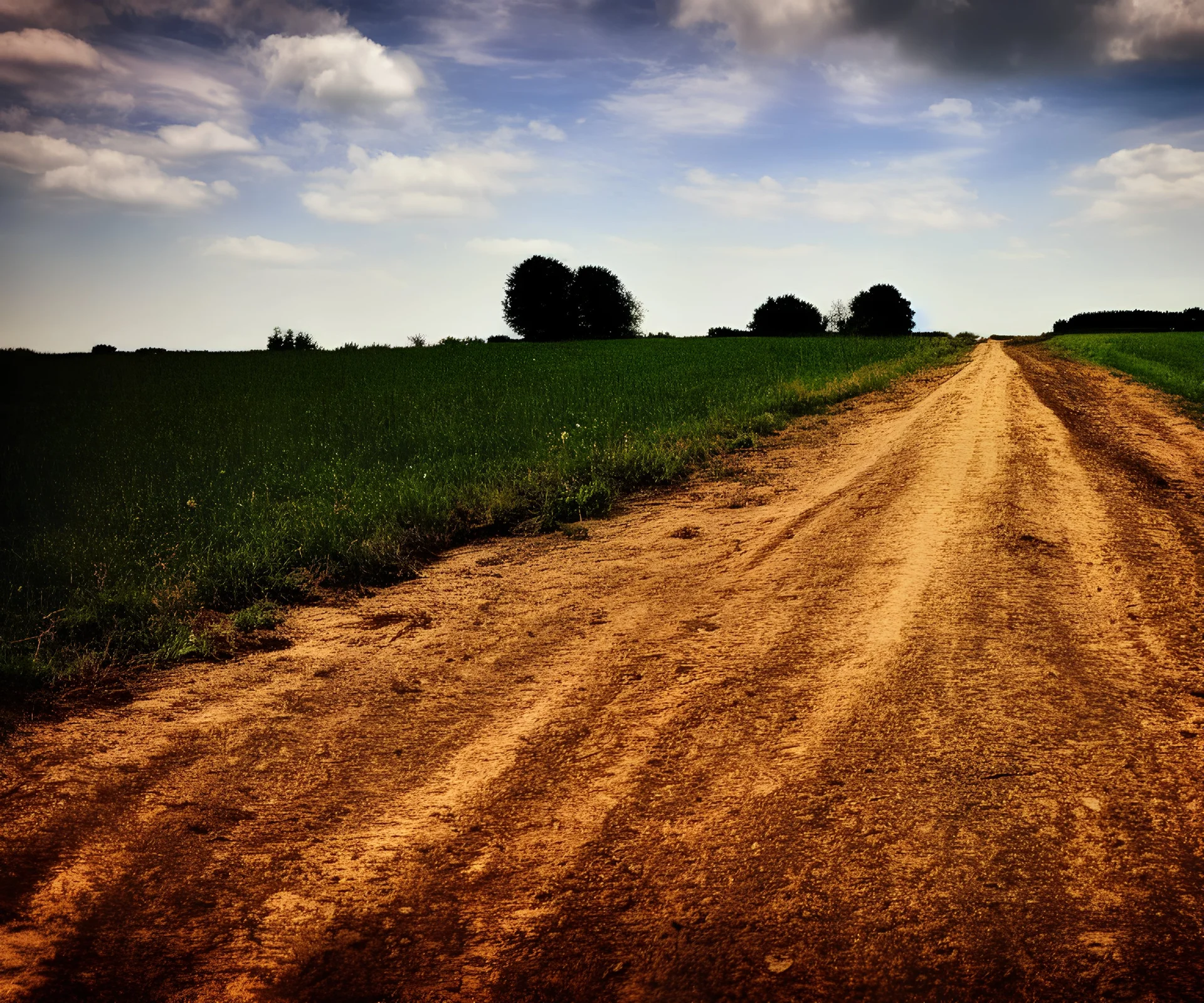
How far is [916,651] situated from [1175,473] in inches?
229

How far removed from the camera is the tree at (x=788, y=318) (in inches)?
3191

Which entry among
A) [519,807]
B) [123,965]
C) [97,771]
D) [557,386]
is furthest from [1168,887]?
[557,386]

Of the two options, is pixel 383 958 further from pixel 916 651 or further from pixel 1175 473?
pixel 1175 473

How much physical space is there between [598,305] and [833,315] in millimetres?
24859

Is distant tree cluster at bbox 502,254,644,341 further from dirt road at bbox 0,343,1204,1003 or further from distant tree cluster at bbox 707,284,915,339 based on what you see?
dirt road at bbox 0,343,1204,1003

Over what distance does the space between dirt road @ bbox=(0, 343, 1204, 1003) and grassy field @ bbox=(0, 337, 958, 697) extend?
33.6 inches

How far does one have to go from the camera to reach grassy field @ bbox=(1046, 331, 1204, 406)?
602 inches

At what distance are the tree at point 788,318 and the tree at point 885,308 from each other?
405 cm

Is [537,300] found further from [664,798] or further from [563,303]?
[664,798]

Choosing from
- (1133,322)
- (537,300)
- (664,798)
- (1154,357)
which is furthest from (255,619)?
(1133,322)

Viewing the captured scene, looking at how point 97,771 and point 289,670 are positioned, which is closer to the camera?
point 97,771

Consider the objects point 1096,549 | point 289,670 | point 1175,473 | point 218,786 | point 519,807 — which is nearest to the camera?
point 519,807

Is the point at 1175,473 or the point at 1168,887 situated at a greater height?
the point at 1175,473

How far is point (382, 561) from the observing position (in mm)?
6105
